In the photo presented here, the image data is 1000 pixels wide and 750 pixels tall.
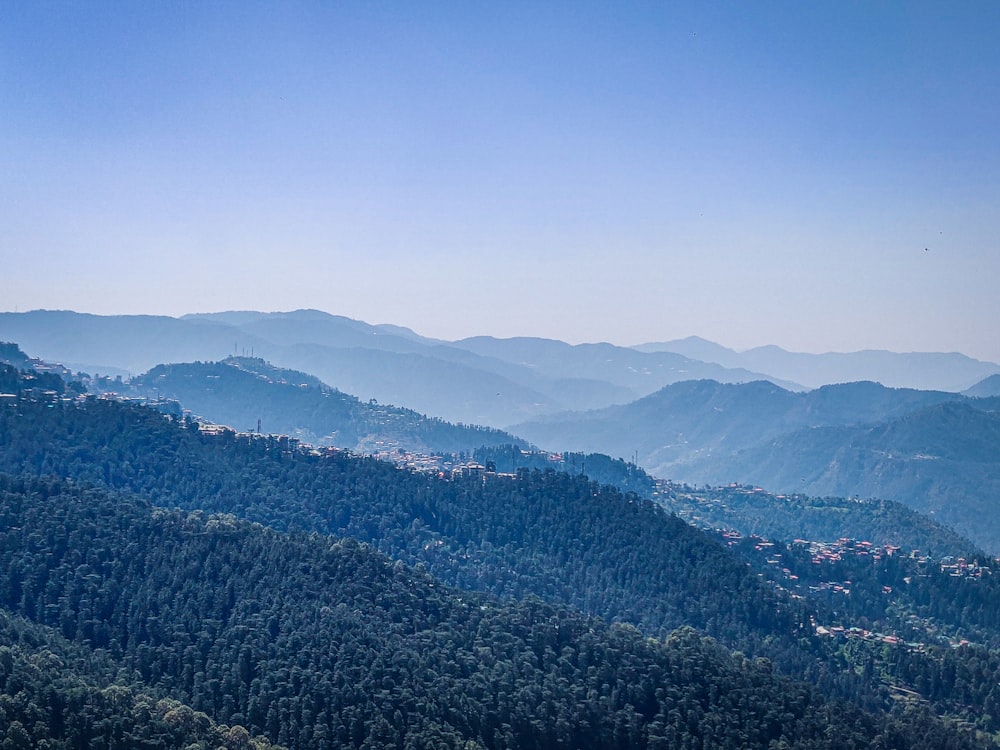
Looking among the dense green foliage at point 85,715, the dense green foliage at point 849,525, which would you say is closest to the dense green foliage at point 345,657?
the dense green foliage at point 85,715

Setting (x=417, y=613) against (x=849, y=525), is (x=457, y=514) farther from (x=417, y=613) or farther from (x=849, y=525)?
(x=849, y=525)

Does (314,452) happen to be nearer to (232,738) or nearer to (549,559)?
(549,559)

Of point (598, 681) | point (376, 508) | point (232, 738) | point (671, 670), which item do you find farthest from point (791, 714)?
point (376, 508)

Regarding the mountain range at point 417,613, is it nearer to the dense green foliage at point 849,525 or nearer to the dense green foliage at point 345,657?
the dense green foliage at point 345,657

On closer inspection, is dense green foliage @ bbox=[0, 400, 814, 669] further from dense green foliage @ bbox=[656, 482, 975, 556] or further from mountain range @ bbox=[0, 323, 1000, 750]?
dense green foliage @ bbox=[656, 482, 975, 556]

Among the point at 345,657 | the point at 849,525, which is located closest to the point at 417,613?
the point at 345,657

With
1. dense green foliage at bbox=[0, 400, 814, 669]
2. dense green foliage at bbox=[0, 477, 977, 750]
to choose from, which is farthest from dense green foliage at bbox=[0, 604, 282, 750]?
dense green foliage at bbox=[0, 400, 814, 669]

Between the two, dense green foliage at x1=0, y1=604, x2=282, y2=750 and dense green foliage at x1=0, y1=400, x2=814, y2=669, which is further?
dense green foliage at x1=0, y1=400, x2=814, y2=669

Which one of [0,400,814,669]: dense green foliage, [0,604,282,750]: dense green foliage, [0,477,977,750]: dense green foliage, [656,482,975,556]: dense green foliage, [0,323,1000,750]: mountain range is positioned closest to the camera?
[0,604,282,750]: dense green foliage
